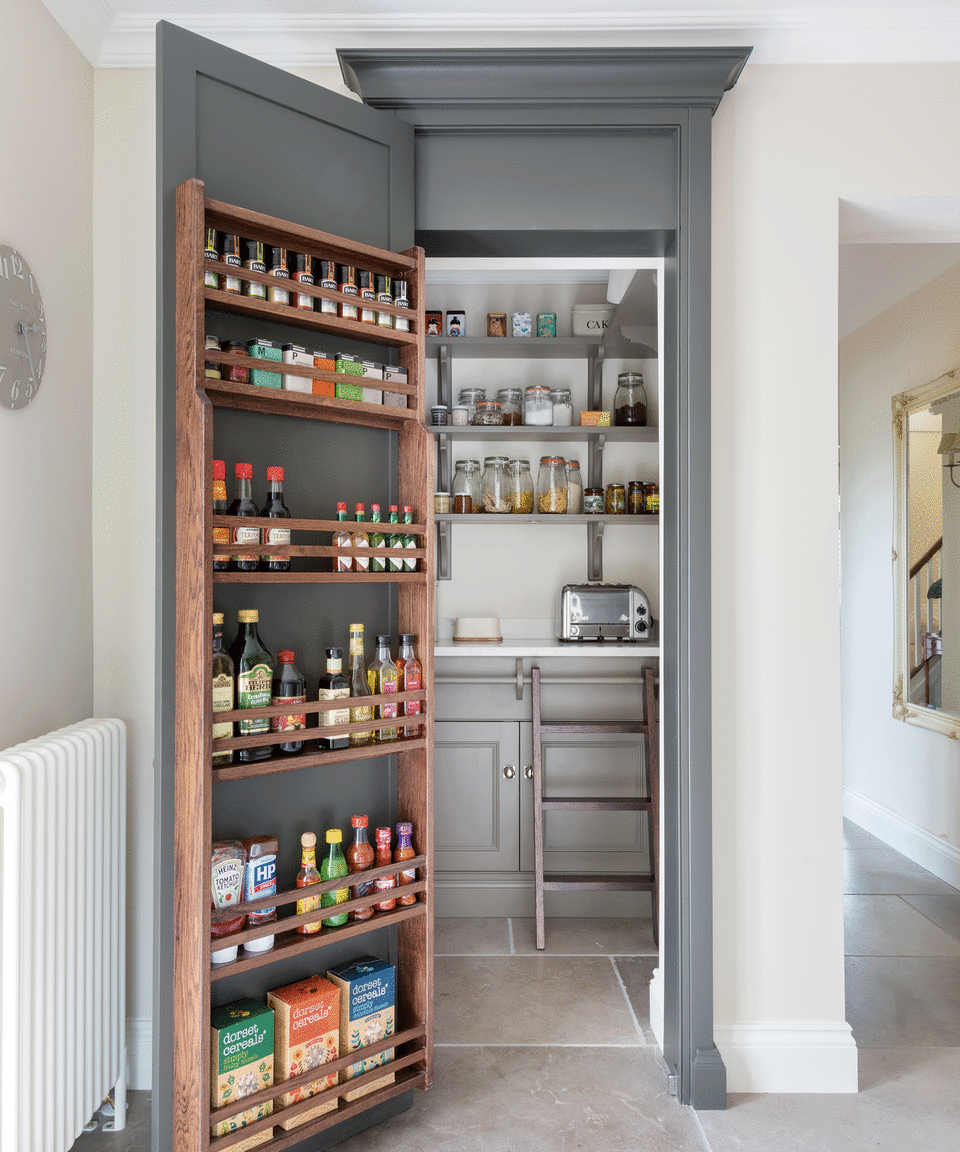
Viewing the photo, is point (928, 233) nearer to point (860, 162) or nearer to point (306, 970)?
point (860, 162)

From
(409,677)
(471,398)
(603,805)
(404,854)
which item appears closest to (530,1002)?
(603,805)

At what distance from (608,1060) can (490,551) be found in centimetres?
195

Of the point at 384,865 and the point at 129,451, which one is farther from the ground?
the point at 129,451

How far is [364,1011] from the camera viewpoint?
1.80 meters

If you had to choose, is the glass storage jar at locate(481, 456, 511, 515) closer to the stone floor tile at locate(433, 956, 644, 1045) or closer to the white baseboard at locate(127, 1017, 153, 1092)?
the stone floor tile at locate(433, 956, 644, 1045)

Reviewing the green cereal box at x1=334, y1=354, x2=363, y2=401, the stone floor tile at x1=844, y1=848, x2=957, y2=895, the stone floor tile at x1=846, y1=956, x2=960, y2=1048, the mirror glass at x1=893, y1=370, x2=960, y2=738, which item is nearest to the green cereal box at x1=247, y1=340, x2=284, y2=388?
the green cereal box at x1=334, y1=354, x2=363, y2=401

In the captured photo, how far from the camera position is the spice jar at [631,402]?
126 inches

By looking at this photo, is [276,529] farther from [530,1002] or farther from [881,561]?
[881,561]

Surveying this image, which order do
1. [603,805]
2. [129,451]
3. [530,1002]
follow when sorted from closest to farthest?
[129,451] → [530,1002] → [603,805]

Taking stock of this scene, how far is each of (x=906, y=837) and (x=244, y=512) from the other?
355cm

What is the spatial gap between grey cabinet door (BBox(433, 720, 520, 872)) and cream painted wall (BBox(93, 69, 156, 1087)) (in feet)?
4.18

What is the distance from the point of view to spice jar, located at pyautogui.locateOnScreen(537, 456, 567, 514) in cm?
321

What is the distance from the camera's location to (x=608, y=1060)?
6.98ft

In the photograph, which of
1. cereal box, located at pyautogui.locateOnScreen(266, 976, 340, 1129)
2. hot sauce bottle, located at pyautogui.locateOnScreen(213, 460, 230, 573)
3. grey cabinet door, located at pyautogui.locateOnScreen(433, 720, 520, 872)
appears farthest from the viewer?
grey cabinet door, located at pyautogui.locateOnScreen(433, 720, 520, 872)
